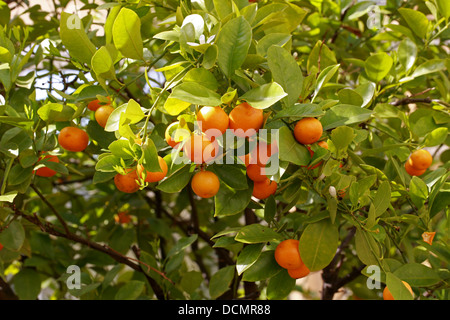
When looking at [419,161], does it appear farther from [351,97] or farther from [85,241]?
[85,241]

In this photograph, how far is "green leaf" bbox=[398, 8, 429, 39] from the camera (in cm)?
107

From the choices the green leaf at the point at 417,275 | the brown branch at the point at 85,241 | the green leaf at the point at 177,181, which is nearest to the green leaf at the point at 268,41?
the green leaf at the point at 177,181

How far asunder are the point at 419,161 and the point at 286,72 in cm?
42

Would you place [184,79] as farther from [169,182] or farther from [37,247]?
[37,247]

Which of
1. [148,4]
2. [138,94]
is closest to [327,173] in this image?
[148,4]

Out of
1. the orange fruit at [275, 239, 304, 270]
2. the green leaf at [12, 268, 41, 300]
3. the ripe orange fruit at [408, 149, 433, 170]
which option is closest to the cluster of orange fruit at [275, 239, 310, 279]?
the orange fruit at [275, 239, 304, 270]

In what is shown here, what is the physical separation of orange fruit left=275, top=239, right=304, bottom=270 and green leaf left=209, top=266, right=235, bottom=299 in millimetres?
390

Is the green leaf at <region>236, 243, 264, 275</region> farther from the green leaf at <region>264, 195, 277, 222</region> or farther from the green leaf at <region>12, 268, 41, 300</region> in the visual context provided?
the green leaf at <region>12, 268, 41, 300</region>

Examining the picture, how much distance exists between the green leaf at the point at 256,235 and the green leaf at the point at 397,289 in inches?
7.3

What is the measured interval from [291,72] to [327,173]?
157mm

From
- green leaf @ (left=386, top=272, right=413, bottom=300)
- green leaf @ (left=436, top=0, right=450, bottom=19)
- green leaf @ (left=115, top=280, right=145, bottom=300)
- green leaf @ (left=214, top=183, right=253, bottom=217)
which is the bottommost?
green leaf @ (left=115, top=280, right=145, bottom=300)

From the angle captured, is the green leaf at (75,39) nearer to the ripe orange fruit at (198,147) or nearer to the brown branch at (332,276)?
the ripe orange fruit at (198,147)

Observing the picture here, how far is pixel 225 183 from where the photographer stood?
0.77 meters

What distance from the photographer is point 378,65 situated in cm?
97
